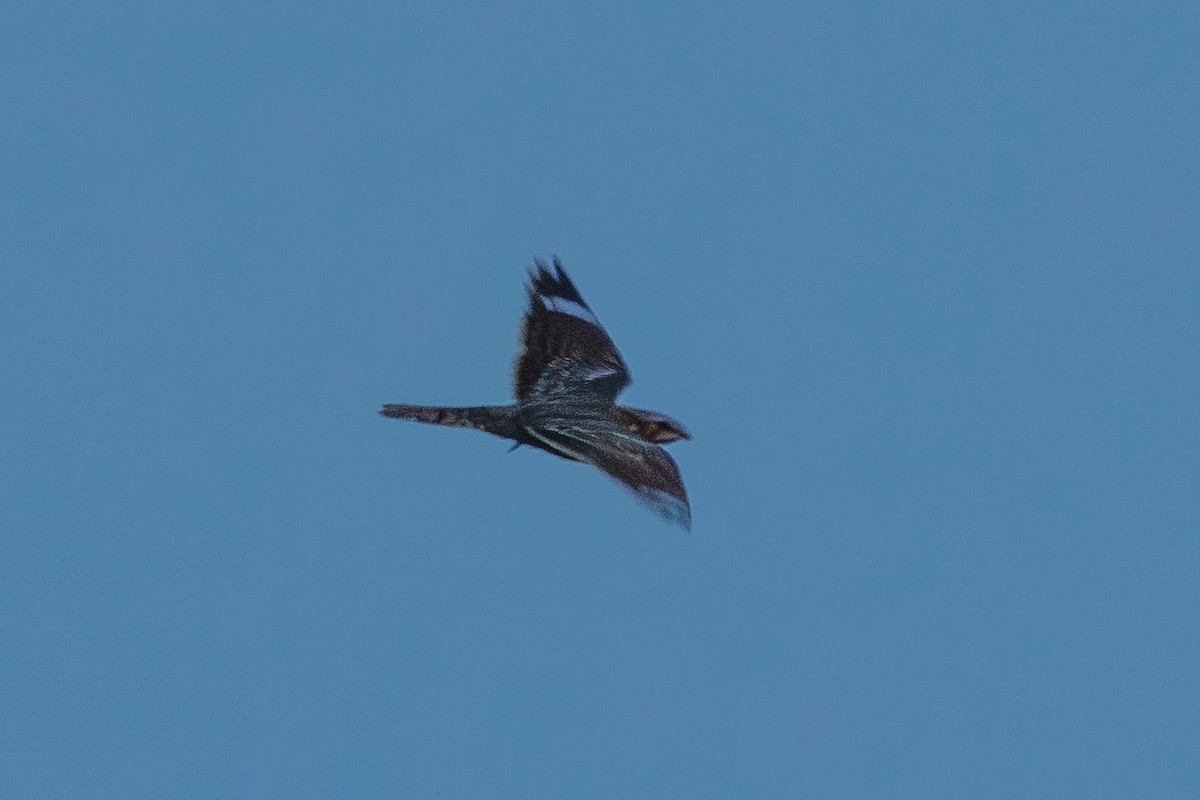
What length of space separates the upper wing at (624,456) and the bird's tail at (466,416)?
117 millimetres

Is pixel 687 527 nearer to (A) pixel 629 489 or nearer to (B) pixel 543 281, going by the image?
(A) pixel 629 489

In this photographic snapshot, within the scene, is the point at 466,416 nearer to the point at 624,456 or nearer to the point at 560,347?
the point at 560,347

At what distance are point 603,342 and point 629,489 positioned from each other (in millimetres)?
1231

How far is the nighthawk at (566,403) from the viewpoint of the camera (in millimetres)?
6500

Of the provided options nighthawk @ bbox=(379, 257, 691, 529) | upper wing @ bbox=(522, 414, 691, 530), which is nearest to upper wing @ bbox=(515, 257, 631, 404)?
nighthawk @ bbox=(379, 257, 691, 529)

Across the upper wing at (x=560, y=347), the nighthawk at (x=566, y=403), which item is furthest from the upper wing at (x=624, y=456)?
the upper wing at (x=560, y=347)

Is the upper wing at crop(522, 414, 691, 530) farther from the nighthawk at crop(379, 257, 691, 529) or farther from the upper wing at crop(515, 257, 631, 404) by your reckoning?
the upper wing at crop(515, 257, 631, 404)

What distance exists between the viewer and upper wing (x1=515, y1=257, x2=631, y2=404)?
22.6 ft

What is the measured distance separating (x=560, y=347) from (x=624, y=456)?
88 centimetres

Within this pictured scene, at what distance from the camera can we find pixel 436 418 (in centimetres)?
689

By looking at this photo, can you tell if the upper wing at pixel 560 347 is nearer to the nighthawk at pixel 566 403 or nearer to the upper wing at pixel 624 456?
the nighthawk at pixel 566 403

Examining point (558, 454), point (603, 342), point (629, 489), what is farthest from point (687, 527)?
point (603, 342)

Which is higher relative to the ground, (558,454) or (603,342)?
(603,342)

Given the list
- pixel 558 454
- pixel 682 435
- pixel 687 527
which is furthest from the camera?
pixel 682 435
